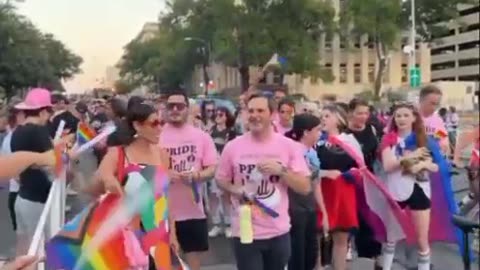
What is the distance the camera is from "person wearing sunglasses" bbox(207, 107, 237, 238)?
416 inches

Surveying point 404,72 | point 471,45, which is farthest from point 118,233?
point 404,72

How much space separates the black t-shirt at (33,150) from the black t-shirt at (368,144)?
2.79 metres

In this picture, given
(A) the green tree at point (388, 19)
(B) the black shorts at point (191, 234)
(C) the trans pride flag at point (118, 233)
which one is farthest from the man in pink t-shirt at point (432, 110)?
(A) the green tree at point (388, 19)

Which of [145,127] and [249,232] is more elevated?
[145,127]

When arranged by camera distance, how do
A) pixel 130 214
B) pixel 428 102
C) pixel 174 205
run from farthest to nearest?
pixel 428 102
pixel 174 205
pixel 130 214

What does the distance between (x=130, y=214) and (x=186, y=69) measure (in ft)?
282

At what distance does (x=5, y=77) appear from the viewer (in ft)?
233

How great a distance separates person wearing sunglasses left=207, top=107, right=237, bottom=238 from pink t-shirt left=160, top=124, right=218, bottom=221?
3800 millimetres

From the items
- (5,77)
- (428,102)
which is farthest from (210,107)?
(5,77)

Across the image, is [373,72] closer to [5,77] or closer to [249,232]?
[5,77]

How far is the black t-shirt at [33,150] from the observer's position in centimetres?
618

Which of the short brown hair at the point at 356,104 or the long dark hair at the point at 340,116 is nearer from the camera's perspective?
the long dark hair at the point at 340,116

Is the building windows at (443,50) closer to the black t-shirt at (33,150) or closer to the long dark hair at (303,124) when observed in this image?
the long dark hair at (303,124)

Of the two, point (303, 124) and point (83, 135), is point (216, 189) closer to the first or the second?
point (83, 135)
